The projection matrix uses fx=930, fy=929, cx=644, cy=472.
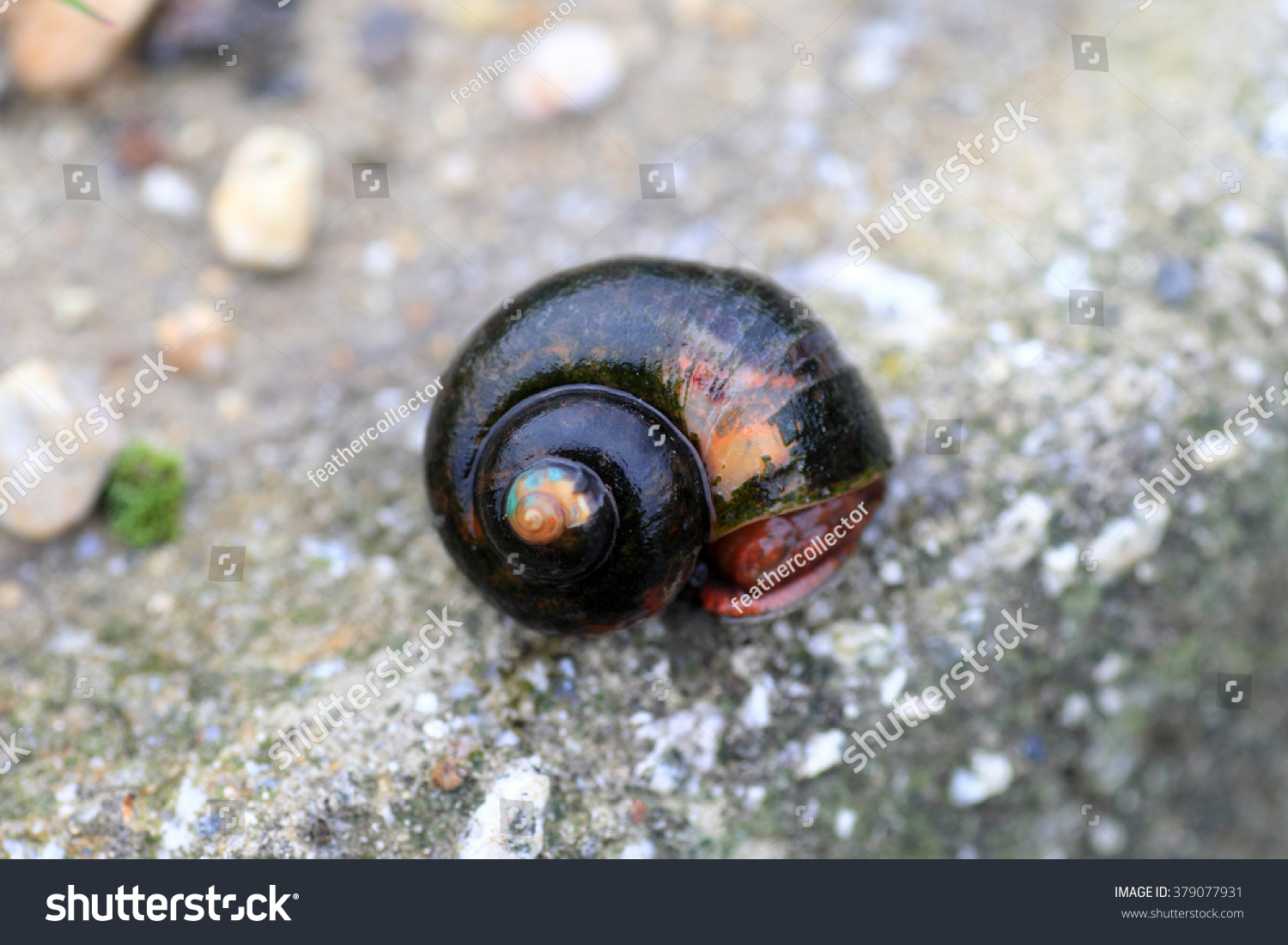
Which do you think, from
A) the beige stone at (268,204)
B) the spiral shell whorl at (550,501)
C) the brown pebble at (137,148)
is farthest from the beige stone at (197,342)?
the spiral shell whorl at (550,501)

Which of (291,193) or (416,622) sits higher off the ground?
(291,193)

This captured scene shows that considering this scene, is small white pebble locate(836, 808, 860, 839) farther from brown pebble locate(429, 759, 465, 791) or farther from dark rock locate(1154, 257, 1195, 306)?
dark rock locate(1154, 257, 1195, 306)

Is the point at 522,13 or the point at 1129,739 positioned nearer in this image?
the point at 1129,739

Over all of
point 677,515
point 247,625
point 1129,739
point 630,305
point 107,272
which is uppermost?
point 630,305

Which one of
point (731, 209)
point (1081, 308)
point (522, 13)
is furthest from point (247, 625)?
point (1081, 308)

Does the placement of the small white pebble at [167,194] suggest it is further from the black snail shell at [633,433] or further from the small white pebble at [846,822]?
the small white pebble at [846,822]

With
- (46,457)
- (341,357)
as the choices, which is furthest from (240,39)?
(46,457)

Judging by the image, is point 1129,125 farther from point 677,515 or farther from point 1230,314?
point 677,515
